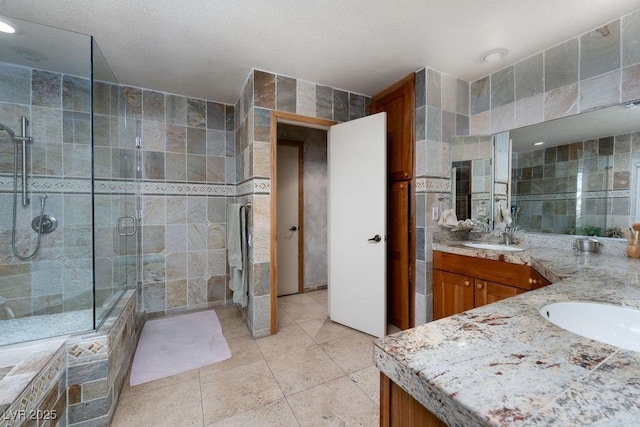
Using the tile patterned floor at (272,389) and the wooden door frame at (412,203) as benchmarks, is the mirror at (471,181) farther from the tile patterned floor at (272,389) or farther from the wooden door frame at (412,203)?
the tile patterned floor at (272,389)

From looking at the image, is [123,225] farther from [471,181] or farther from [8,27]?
[471,181]

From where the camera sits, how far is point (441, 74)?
2297mm

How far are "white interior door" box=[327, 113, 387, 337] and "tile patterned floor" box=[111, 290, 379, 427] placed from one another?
0.29m

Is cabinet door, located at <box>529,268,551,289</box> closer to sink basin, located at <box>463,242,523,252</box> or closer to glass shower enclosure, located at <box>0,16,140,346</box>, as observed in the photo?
sink basin, located at <box>463,242,523,252</box>

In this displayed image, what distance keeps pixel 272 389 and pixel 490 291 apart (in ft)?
5.21

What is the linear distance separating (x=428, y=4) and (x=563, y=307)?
1680 mm

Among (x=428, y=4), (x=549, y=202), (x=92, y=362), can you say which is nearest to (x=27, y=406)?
(x=92, y=362)

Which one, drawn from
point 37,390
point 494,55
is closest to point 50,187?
point 37,390

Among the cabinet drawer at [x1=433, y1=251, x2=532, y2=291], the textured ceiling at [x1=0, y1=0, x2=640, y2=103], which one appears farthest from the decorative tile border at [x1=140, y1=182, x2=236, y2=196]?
the cabinet drawer at [x1=433, y1=251, x2=532, y2=291]

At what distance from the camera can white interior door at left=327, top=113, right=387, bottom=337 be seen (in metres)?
2.31

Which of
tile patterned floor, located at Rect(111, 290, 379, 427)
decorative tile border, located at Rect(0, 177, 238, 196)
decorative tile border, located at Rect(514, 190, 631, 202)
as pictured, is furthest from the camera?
decorative tile border, located at Rect(0, 177, 238, 196)

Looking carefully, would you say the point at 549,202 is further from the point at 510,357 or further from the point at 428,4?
the point at 510,357

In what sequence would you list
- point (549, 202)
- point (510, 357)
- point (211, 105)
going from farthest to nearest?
point (211, 105) < point (549, 202) < point (510, 357)

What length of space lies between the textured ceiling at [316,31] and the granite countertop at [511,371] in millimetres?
1731
